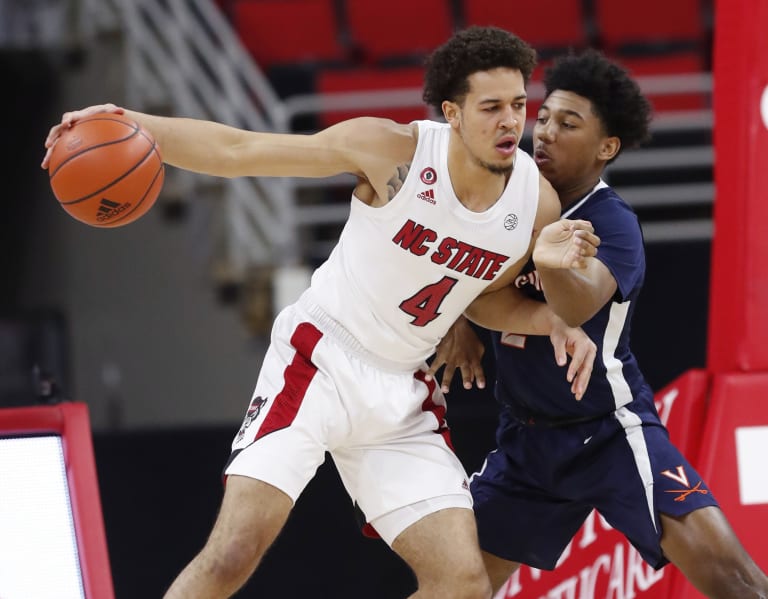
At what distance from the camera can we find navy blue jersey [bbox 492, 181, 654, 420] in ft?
13.7

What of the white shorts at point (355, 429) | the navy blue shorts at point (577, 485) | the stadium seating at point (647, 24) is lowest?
the navy blue shorts at point (577, 485)

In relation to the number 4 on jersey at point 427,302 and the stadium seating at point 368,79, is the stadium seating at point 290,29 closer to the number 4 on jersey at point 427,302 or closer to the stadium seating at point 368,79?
the stadium seating at point 368,79

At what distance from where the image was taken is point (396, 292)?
422 centimetres

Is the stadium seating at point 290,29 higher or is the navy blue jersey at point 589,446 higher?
the stadium seating at point 290,29

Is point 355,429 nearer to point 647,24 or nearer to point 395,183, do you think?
point 395,183

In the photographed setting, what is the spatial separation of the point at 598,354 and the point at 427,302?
0.58m

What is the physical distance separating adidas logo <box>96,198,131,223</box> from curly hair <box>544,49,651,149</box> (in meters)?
1.52

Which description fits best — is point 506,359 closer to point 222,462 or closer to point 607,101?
point 607,101

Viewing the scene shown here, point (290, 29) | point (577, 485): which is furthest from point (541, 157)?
point (290, 29)

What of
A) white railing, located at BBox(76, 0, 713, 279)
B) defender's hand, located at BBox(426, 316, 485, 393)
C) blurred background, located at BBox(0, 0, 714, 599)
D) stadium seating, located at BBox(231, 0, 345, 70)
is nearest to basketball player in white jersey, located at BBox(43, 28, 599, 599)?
defender's hand, located at BBox(426, 316, 485, 393)

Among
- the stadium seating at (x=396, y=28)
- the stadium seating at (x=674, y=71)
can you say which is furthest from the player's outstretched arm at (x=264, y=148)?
the stadium seating at (x=396, y=28)

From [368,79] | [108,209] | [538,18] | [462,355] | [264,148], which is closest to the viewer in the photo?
[108,209]

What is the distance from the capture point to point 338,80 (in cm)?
922

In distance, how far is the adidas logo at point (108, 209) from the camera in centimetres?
390
